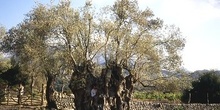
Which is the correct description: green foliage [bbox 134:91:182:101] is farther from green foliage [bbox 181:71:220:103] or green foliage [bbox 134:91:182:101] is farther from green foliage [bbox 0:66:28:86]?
green foliage [bbox 0:66:28:86]

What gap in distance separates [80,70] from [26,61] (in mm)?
11514

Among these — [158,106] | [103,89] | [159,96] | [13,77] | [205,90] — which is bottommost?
[158,106]

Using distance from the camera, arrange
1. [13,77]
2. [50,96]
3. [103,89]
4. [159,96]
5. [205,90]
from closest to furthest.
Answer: [103,89] < [50,96] < [205,90] < [13,77] < [159,96]

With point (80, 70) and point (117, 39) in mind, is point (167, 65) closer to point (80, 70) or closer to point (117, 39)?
point (117, 39)

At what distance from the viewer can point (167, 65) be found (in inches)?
1204

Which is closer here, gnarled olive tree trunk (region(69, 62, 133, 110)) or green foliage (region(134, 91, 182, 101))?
gnarled olive tree trunk (region(69, 62, 133, 110))

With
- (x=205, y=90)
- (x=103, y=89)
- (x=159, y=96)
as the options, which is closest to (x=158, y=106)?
(x=205, y=90)

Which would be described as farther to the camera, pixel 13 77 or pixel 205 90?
pixel 13 77

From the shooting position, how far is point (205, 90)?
1987 inches

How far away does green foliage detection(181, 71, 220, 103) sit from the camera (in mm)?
50219

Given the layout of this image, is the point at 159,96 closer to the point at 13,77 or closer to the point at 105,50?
the point at 13,77

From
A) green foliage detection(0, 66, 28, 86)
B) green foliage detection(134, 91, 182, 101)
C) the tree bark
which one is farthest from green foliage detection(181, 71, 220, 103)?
green foliage detection(0, 66, 28, 86)

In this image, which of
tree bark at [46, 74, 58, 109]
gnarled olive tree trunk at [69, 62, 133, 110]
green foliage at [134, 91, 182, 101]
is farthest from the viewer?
green foliage at [134, 91, 182, 101]

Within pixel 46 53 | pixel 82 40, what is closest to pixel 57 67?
pixel 46 53
